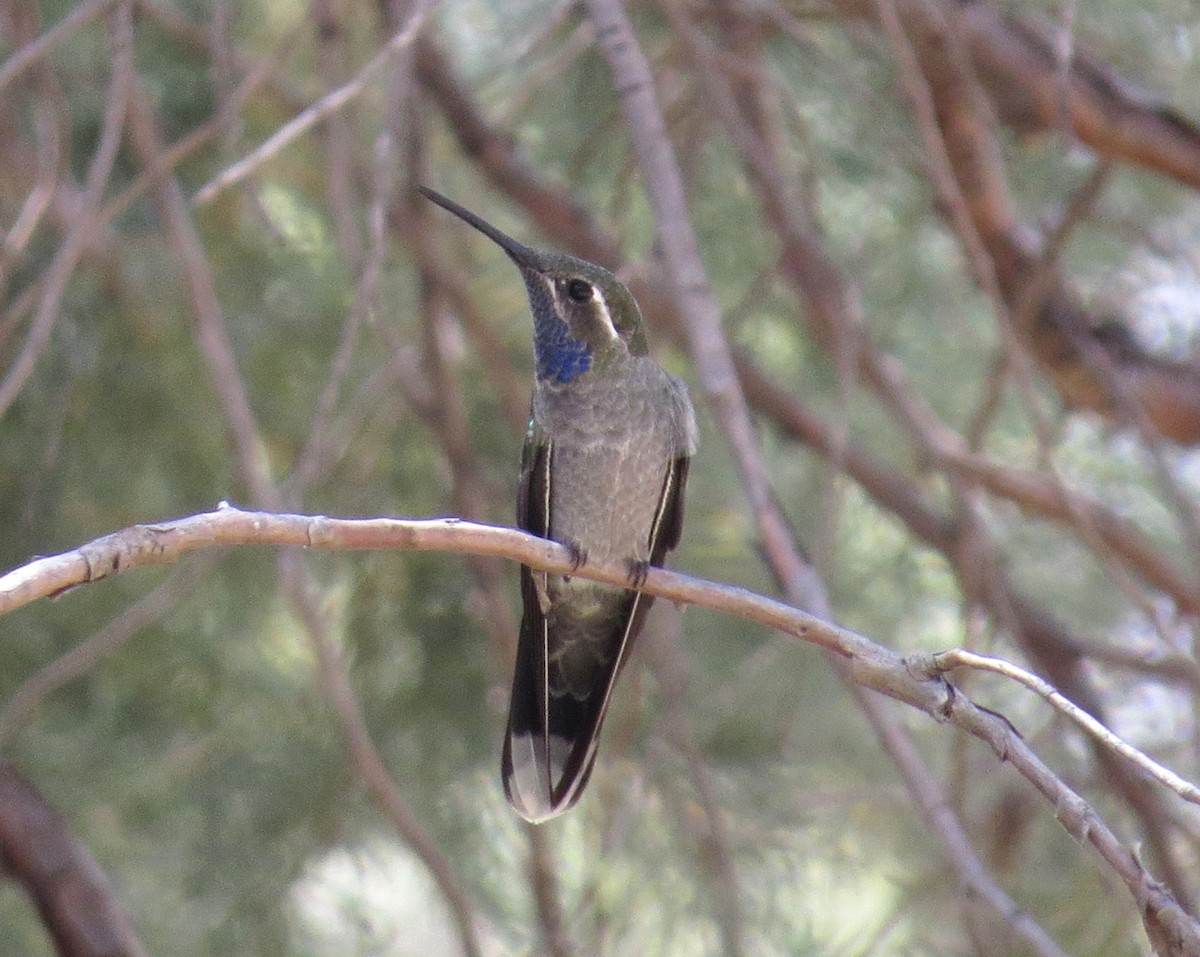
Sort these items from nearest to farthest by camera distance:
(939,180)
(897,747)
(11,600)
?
(11,600) < (897,747) < (939,180)


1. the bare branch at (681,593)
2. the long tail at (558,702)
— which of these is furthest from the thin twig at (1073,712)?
the long tail at (558,702)

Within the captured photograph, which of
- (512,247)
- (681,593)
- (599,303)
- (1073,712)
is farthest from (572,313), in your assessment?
(1073,712)

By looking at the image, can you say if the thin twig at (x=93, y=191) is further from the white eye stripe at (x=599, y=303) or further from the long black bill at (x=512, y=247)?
the white eye stripe at (x=599, y=303)

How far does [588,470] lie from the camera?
276 centimetres

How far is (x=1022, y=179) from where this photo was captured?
371cm

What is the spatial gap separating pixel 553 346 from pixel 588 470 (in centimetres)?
24

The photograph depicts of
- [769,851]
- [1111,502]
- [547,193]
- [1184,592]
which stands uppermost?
[547,193]

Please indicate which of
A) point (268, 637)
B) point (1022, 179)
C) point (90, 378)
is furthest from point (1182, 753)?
point (90, 378)

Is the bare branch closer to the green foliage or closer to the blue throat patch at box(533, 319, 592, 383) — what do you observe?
the blue throat patch at box(533, 319, 592, 383)

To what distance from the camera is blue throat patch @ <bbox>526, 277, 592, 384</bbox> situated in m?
2.80

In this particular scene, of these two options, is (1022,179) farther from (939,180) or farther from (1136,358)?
(939,180)

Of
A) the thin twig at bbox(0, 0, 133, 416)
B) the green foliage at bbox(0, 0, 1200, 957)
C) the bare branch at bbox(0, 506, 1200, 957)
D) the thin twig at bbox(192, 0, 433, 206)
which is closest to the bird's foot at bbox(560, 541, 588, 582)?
the bare branch at bbox(0, 506, 1200, 957)

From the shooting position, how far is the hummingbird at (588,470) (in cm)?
270

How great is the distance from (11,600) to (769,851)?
110 inches
